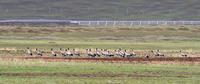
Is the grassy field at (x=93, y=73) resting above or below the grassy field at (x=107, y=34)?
above

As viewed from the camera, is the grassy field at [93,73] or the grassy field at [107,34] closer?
the grassy field at [93,73]
